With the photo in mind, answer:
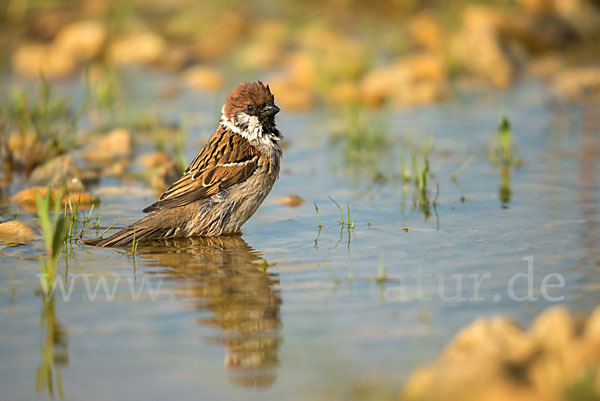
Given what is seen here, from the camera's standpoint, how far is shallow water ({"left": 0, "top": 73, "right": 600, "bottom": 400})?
148 inches

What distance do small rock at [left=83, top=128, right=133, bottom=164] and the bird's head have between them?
2.56m

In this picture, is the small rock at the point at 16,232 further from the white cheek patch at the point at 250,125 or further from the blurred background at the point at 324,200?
the white cheek patch at the point at 250,125

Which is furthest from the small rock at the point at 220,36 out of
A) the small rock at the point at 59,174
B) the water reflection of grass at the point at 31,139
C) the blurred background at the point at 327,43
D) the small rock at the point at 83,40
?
the small rock at the point at 59,174

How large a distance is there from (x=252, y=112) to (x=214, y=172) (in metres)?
0.59

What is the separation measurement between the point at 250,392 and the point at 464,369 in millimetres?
913

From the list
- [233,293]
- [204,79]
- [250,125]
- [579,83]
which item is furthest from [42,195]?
[579,83]

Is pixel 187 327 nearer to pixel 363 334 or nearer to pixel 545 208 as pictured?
pixel 363 334

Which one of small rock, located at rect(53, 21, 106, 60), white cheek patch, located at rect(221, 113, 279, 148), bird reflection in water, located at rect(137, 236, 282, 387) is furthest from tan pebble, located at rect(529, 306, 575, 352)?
small rock, located at rect(53, 21, 106, 60)

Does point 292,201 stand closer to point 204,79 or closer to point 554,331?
point 554,331

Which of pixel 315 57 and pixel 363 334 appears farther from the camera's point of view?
pixel 315 57

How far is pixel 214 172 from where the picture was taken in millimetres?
6277

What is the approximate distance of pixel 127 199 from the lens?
723cm

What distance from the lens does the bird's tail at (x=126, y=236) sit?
5.76 m

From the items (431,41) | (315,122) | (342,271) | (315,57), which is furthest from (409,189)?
(431,41)
